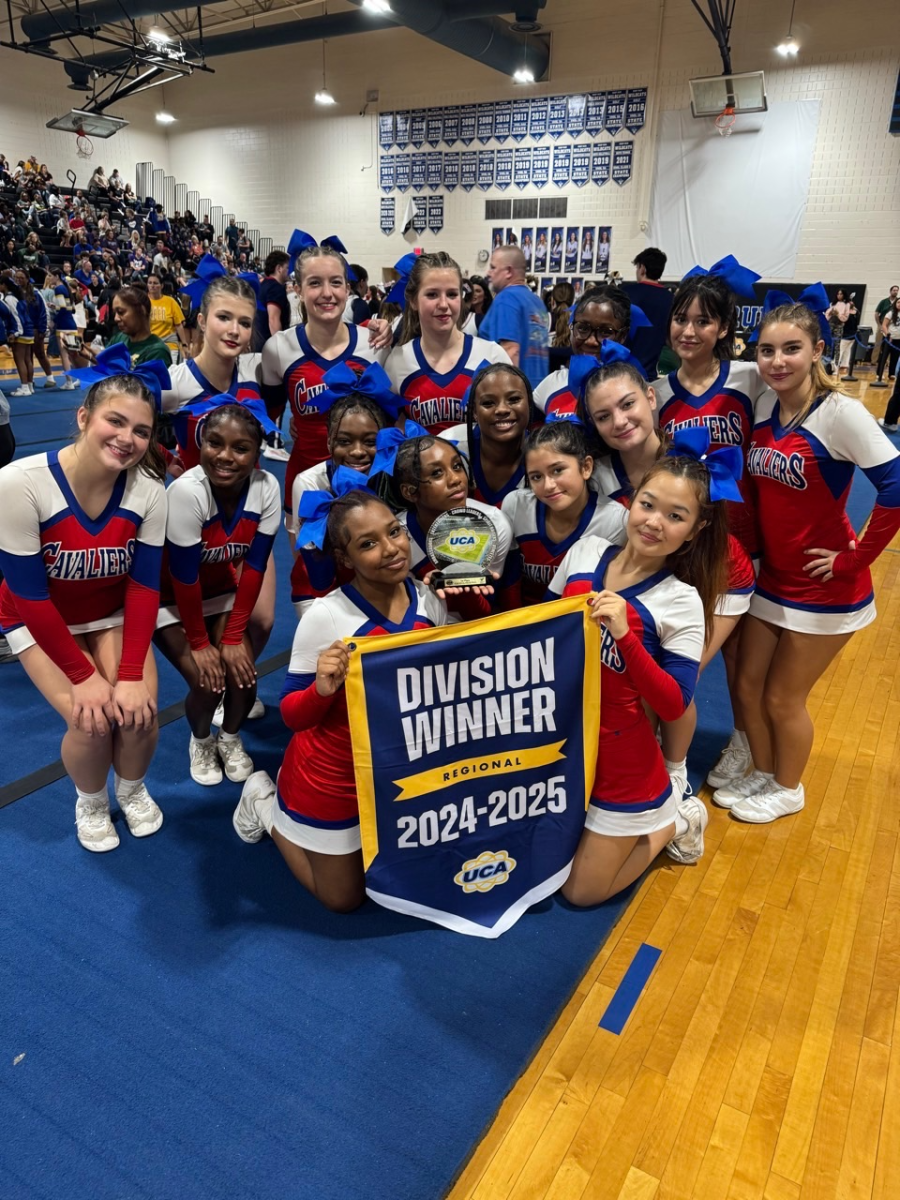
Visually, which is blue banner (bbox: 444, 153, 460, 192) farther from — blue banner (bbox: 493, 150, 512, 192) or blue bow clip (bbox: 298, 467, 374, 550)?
blue bow clip (bbox: 298, 467, 374, 550)

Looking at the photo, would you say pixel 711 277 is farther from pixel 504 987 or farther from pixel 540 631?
pixel 504 987

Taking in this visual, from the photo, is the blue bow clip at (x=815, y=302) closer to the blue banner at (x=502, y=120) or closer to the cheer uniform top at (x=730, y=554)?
the cheer uniform top at (x=730, y=554)

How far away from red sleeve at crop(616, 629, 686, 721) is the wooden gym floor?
69 centimetres

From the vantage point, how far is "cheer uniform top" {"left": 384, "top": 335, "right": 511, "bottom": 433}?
9.49 ft

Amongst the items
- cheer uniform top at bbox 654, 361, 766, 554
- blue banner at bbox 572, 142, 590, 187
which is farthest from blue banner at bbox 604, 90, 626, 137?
cheer uniform top at bbox 654, 361, 766, 554

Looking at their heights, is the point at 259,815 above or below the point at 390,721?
below

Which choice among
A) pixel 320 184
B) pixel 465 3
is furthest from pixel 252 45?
pixel 465 3

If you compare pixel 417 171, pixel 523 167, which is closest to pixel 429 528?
pixel 523 167

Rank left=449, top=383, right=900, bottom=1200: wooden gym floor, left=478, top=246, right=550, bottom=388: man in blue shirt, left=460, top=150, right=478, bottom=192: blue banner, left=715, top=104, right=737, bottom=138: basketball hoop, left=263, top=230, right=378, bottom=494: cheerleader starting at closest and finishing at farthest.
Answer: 1. left=449, top=383, right=900, bottom=1200: wooden gym floor
2. left=263, top=230, right=378, bottom=494: cheerleader
3. left=478, top=246, right=550, bottom=388: man in blue shirt
4. left=715, top=104, right=737, bottom=138: basketball hoop
5. left=460, top=150, right=478, bottom=192: blue banner

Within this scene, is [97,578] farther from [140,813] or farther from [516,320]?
[516,320]

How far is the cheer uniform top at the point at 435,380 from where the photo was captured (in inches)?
114

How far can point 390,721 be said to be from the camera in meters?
1.95

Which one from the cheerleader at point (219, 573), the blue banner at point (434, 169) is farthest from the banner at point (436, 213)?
the cheerleader at point (219, 573)

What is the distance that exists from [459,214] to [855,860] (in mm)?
17593
